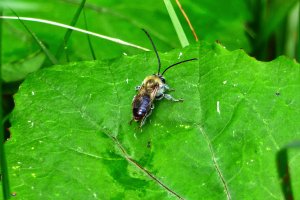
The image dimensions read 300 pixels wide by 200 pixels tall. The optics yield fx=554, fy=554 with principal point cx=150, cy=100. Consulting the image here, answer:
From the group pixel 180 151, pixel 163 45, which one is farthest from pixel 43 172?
pixel 163 45

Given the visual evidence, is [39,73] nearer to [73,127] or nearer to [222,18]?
[73,127]

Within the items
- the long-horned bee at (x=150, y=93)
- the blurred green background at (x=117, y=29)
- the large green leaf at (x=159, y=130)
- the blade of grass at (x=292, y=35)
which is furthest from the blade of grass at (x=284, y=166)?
the blade of grass at (x=292, y=35)

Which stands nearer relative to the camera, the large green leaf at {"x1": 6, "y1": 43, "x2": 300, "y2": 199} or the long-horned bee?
the large green leaf at {"x1": 6, "y1": 43, "x2": 300, "y2": 199}

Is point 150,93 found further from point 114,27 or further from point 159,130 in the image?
point 114,27

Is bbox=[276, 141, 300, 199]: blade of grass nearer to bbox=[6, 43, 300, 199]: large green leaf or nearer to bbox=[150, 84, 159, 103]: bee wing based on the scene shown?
bbox=[6, 43, 300, 199]: large green leaf

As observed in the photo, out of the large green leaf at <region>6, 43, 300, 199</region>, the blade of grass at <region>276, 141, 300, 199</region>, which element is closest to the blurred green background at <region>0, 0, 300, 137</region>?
the large green leaf at <region>6, 43, 300, 199</region>

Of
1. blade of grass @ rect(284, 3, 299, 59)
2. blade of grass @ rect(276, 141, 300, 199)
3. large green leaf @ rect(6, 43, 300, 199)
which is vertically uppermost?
blade of grass @ rect(276, 141, 300, 199)

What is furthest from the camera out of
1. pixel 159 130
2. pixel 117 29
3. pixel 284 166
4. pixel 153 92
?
pixel 117 29

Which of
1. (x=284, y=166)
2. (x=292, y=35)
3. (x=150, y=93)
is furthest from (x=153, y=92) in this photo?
(x=292, y=35)

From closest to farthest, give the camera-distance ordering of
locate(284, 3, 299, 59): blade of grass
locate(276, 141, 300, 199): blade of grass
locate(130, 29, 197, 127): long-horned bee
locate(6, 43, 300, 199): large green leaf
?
locate(276, 141, 300, 199): blade of grass
locate(6, 43, 300, 199): large green leaf
locate(130, 29, 197, 127): long-horned bee
locate(284, 3, 299, 59): blade of grass
